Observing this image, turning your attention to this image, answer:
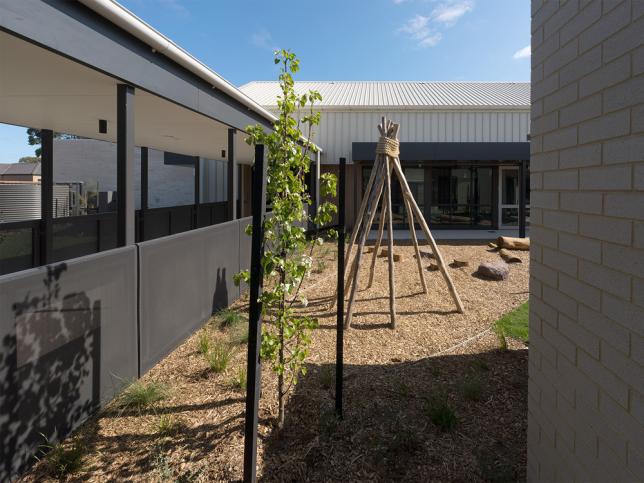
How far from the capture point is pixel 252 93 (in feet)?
81.1

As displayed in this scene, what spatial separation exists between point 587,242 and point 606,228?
21 cm

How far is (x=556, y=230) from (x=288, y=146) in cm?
184

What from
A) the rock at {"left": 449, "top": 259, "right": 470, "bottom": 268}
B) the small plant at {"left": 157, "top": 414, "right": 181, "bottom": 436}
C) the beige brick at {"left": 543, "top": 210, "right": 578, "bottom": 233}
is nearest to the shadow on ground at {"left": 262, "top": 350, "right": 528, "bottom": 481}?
the small plant at {"left": 157, "top": 414, "right": 181, "bottom": 436}

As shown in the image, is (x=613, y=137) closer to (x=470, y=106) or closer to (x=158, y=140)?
(x=158, y=140)

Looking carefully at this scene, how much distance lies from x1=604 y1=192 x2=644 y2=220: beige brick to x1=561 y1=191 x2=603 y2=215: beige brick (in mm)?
73

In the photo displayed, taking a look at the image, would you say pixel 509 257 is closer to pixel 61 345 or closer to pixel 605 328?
pixel 605 328

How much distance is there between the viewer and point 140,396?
13.2 feet

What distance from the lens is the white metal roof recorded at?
63.9ft

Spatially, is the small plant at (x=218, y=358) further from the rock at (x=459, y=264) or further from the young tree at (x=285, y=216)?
the rock at (x=459, y=264)

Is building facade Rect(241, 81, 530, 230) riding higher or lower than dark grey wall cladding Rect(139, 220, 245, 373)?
higher

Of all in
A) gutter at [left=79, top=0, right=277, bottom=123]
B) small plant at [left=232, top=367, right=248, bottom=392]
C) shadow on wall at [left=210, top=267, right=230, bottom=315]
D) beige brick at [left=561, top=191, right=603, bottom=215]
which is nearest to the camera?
beige brick at [left=561, top=191, right=603, bottom=215]

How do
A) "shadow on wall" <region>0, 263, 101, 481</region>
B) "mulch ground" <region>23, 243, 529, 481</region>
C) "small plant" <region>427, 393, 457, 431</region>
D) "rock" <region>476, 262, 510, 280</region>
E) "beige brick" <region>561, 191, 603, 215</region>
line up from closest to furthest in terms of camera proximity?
"beige brick" <region>561, 191, 603, 215</region>
"shadow on wall" <region>0, 263, 101, 481</region>
"mulch ground" <region>23, 243, 529, 481</region>
"small plant" <region>427, 393, 457, 431</region>
"rock" <region>476, 262, 510, 280</region>

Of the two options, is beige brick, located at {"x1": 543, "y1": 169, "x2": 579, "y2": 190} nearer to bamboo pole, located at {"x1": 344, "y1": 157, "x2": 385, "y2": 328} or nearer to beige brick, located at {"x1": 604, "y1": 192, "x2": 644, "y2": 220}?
beige brick, located at {"x1": 604, "y1": 192, "x2": 644, "y2": 220}

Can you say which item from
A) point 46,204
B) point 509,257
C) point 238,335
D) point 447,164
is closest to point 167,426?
point 238,335
